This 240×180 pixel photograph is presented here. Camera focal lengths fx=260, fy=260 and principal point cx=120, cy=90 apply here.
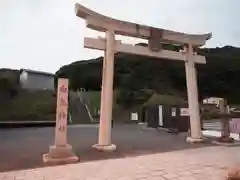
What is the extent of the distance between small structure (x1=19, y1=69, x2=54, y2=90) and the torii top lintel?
2154 centimetres

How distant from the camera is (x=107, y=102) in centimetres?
773

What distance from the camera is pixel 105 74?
25.8ft

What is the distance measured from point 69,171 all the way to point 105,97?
10.0 feet

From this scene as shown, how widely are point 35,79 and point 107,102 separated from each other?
23.5 metres

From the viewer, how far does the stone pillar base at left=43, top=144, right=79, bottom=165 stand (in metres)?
5.80

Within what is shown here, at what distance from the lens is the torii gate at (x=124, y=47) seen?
765 cm

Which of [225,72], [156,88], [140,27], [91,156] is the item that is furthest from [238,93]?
[91,156]

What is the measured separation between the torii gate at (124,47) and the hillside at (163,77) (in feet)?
47.7

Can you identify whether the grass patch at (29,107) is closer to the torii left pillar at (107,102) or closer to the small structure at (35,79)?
the small structure at (35,79)

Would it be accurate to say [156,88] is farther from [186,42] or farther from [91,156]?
[91,156]

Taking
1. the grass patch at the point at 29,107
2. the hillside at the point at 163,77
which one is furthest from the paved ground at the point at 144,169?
the hillside at the point at 163,77

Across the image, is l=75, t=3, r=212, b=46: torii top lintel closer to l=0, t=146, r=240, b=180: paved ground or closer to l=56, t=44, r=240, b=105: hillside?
l=0, t=146, r=240, b=180: paved ground

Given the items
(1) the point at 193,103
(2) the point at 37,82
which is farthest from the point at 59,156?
(2) the point at 37,82

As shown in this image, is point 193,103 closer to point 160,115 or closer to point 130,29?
point 130,29
